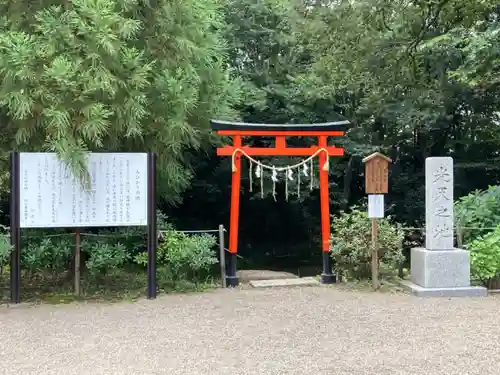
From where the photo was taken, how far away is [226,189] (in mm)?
14445

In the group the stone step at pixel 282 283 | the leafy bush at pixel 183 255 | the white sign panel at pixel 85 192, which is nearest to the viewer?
the white sign panel at pixel 85 192

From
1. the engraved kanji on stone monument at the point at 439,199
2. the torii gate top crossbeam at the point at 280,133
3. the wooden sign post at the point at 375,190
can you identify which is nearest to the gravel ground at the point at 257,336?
the wooden sign post at the point at 375,190

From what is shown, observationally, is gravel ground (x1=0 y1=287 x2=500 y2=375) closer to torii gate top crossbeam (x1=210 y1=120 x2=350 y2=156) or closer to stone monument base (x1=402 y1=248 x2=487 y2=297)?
stone monument base (x1=402 y1=248 x2=487 y2=297)

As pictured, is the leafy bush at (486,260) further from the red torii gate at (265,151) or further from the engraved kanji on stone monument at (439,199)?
the red torii gate at (265,151)

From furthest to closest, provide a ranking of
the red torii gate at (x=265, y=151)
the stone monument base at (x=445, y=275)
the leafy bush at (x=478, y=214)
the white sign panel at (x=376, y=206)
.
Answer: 1. the leafy bush at (x=478, y=214)
2. the red torii gate at (x=265, y=151)
3. the white sign panel at (x=376, y=206)
4. the stone monument base at (x=445, y=275)

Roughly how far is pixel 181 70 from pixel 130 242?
8.73 ft

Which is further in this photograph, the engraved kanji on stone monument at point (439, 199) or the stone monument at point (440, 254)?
the engraved kanji on stone monument at point (439, 199)

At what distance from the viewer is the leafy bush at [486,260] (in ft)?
23.7

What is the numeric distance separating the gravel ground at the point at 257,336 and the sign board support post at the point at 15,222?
378 millimetres

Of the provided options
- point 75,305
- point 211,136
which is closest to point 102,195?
point 75,305

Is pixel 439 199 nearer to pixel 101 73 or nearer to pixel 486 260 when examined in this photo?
pixel 486 260

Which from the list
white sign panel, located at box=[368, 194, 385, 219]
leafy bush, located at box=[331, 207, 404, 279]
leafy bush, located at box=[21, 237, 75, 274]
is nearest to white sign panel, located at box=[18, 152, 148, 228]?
leafy bush, located at box=[21, 237, 75, 274]

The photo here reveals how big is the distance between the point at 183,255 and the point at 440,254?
3.49 metres

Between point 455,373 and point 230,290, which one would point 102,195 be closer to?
point 230,290
